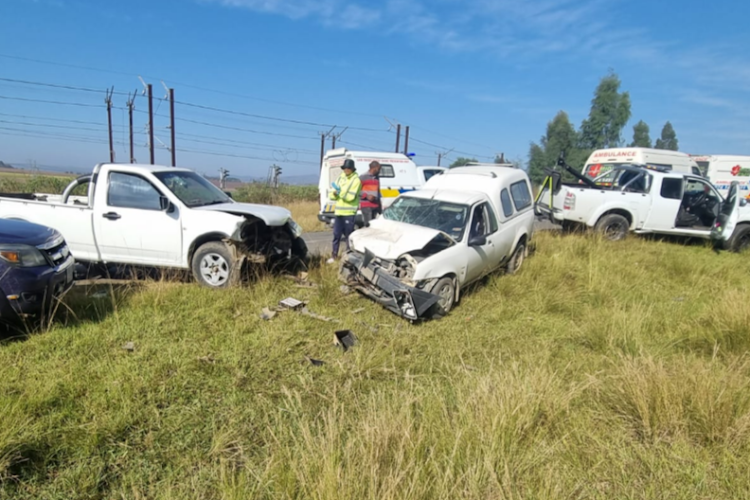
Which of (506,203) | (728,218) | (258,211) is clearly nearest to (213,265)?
(258,211)

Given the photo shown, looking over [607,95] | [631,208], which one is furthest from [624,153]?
[607,95]

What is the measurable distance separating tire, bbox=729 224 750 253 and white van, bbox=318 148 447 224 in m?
8.33

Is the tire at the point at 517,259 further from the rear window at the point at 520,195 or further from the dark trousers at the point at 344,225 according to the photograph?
the dark trousers at the point at 344,225

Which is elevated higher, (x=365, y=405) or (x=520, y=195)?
(x=520, y=195)

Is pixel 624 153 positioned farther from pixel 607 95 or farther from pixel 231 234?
pixel 607 95

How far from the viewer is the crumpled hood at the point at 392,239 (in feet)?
16.4

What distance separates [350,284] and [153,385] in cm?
277

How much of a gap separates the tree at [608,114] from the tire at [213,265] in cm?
6113

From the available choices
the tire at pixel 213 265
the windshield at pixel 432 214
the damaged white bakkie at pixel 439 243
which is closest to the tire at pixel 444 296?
the damaged white bakkie at pixel 439 243

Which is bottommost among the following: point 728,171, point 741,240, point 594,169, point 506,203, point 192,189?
point 741,240

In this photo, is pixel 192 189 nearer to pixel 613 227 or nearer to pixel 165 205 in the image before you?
pixel 165 205

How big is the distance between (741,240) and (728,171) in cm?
1065

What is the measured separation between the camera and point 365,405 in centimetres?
307

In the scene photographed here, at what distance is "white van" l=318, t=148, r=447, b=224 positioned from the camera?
10977 millimetres
